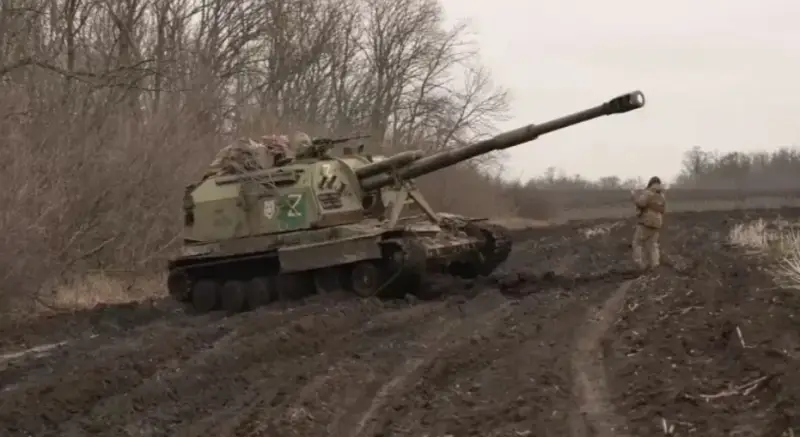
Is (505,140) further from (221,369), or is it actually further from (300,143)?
(221,369)

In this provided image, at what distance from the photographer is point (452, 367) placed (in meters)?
8.05

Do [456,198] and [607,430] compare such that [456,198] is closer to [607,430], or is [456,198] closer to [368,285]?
[368,285]

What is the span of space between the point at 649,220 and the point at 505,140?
2217 millimetres

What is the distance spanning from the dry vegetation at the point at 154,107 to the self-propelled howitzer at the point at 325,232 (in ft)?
7.11

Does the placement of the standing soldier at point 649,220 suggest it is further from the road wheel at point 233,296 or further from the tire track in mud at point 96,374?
the road wheel at point 233,296

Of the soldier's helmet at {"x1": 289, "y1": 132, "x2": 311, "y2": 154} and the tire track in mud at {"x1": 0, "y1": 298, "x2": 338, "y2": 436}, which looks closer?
the tire track in mud at {"x1": 0, "y1": 298, "x2": 338, "y2": 436}

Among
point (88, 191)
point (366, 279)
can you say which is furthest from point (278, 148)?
point (88, 191)

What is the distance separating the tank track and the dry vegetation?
236 centimetres

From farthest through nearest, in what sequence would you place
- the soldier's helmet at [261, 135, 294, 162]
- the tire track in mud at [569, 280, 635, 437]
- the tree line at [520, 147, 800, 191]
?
the tree line at [520, 147, 800, 191] < the soldier's helmet at [261, 135, 294, 162] < the tire track in mud at [569, 280, 635, 437]

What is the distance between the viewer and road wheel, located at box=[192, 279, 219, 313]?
591 inches

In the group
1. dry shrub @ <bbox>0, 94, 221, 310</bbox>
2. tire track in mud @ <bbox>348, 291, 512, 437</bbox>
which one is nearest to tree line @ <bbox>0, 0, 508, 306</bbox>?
dry shrub @ <bbox>0, 94, 221, 310</bbox>

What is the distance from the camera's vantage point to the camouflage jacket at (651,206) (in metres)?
13.8

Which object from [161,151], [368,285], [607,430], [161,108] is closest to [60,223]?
[161,151]

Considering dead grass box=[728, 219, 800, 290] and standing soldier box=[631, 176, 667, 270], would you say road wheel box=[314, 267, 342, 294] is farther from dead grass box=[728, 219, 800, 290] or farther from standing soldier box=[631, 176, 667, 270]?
dead grass box=[728, 219, 800, 290]
